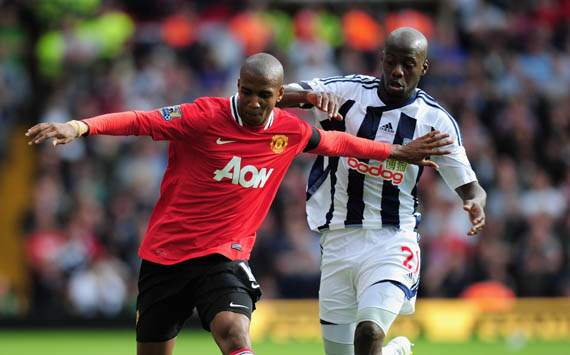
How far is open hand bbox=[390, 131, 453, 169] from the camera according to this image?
8.06m

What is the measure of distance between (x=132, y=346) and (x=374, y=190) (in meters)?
6.45

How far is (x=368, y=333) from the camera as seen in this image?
25.6ft

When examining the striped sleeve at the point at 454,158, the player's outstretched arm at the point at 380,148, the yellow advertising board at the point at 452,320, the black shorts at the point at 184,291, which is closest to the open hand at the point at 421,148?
the player's outstretched arm at the point at 380,148

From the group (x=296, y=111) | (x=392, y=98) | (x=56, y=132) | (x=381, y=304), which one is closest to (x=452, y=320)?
(x=296, y=111)

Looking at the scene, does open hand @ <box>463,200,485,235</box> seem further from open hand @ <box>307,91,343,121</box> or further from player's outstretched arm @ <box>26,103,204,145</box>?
player's outstretched arm @ <box>26,103,204,145</box>

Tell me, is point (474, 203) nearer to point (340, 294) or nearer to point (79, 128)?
point (340, 294)

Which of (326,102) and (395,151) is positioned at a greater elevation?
(326,102)

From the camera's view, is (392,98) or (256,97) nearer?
(256,97)

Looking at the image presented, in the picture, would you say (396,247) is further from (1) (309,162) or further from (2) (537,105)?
(2) (537,105)

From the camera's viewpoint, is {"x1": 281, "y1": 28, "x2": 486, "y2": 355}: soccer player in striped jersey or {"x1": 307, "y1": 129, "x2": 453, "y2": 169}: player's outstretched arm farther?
{"x1": 281, "y1": 28, "x2": 486, "y2": 355}: soccer player in striped jersey

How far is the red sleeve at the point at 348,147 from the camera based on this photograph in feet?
26.2

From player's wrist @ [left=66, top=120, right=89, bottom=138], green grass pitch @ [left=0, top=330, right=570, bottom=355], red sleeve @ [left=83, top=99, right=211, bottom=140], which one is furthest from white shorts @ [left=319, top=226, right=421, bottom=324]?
green grass pitch @ [left=0, top=330, right=570, bottom=355]

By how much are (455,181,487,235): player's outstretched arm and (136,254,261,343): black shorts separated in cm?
147

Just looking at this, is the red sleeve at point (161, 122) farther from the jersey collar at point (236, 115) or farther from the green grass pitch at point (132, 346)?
the green grass pitch at point (132, 346)
